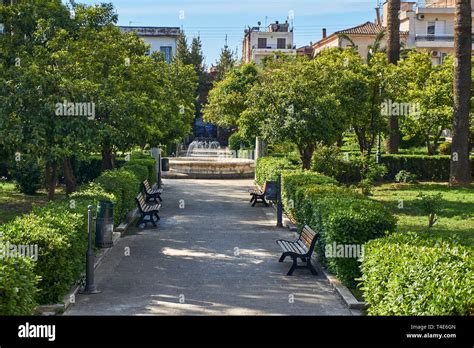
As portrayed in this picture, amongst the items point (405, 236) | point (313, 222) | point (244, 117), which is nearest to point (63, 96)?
point (313, 222)

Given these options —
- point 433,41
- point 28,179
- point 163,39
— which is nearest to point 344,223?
point 28,179

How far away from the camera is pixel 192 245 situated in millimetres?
16062

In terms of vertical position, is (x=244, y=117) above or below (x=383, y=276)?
above

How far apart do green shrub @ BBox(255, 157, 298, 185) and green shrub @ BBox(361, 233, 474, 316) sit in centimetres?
1338

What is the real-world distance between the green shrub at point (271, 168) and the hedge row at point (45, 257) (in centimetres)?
1068

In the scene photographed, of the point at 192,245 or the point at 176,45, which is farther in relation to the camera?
the point at 176,45

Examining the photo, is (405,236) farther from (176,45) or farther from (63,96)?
(176,45)

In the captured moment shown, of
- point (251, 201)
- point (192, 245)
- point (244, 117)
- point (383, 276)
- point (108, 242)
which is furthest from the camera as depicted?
point (244, 117)

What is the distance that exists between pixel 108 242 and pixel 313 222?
4.24 m

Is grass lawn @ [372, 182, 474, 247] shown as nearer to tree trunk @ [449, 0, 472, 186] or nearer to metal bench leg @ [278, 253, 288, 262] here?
tree trunk @ [449, 0, 472, 186]

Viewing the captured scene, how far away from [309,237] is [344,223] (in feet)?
5.54

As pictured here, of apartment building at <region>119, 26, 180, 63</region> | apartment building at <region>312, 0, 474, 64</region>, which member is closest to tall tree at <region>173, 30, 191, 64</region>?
apartment building at <region>119, 26, 180, 63</region>

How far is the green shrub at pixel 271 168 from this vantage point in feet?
79.1

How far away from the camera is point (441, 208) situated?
70.6 ft
